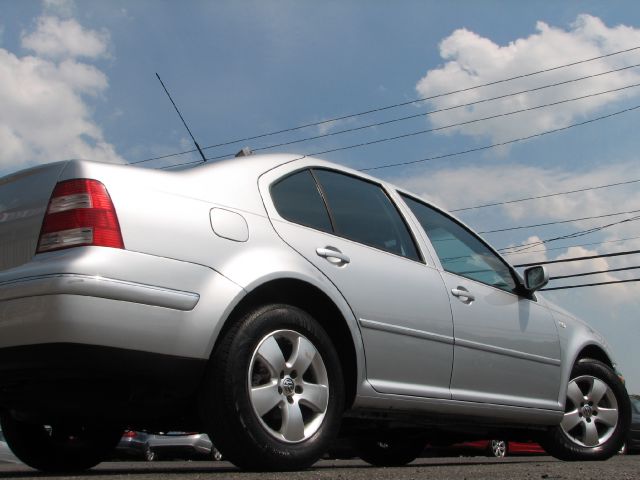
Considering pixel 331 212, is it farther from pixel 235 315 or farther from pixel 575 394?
pixel 575 394

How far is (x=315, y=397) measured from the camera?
322 cm

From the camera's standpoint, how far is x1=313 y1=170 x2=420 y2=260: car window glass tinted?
391cm

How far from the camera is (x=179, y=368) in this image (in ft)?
9.39

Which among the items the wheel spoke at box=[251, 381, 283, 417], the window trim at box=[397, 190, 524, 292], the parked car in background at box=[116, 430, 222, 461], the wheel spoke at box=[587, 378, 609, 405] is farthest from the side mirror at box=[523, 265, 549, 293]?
the parked car in background at box=[116, 430, 222, 461]

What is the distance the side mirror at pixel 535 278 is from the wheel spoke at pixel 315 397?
7.43 feet

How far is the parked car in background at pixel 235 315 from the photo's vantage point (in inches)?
109

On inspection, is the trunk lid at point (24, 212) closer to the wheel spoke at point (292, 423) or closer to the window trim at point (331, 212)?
the window trim at point (331, 212)

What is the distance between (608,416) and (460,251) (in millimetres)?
1655

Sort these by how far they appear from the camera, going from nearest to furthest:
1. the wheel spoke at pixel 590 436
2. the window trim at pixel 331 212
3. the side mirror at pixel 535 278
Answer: the window trim at pixel 331 212
the side mirror at pixel 535 278
the wheel spoke at pixel 590 436

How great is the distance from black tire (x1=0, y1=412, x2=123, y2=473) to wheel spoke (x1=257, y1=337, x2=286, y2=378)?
117 centimetres

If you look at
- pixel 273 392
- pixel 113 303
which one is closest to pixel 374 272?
pixel 273 392

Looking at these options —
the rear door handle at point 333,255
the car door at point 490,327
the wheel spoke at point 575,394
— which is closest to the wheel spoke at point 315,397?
the rear door handle at point 333,255

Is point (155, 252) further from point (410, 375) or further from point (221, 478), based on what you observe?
point (410, 375)

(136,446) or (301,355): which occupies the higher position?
(301,355)
